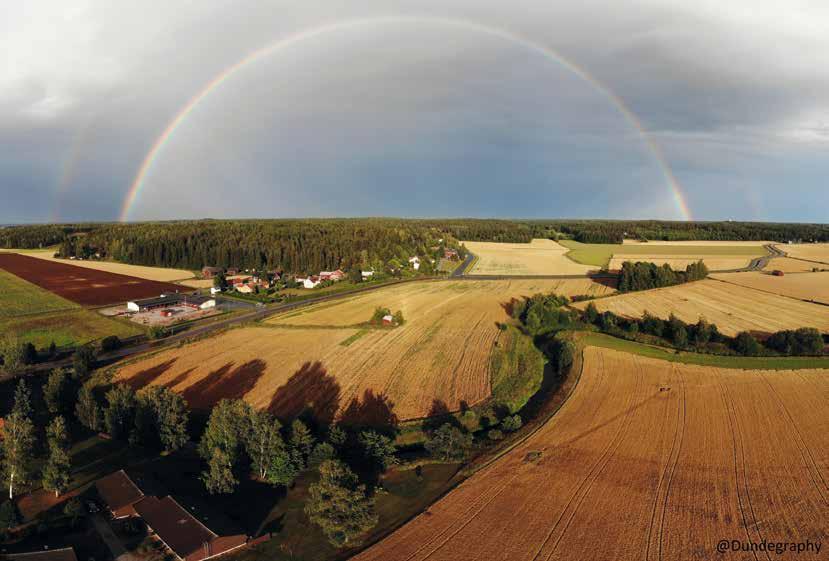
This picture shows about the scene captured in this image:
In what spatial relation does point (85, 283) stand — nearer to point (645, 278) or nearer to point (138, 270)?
point (138, 270)

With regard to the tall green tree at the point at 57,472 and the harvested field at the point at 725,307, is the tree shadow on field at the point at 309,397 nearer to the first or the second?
the tall green tree at the point at 57,472

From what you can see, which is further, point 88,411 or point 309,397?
point 309,397

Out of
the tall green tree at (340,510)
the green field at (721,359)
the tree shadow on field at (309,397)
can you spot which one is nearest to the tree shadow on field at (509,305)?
the green field at (721,359)

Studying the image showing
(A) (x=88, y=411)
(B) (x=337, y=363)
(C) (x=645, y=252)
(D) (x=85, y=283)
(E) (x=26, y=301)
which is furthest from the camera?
(C) (x=645, y=252)

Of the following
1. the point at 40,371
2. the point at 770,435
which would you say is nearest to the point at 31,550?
the point at 40,371

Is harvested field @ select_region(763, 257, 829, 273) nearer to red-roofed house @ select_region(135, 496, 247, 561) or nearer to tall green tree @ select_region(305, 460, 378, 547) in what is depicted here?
tall green tree @ select_region(305, 460, 378, 547)

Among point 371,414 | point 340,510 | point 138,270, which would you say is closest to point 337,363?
point 371,414
